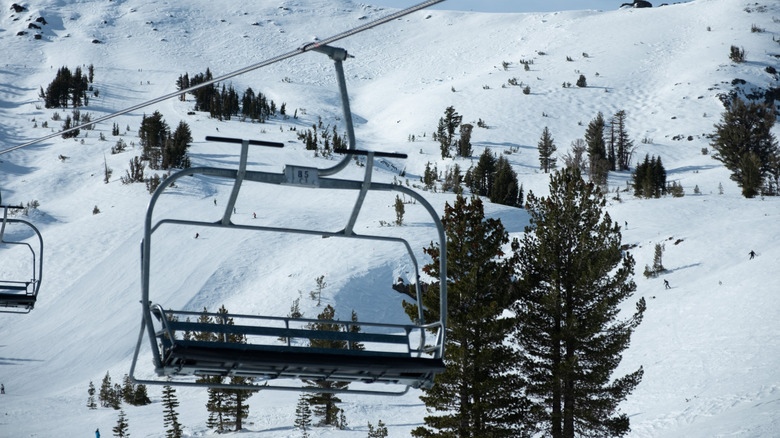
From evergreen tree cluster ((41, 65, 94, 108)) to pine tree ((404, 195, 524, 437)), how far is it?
58675 mm

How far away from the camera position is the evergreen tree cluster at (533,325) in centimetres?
1529

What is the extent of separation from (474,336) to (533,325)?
1.28 metres

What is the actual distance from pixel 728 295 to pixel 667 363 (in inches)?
164

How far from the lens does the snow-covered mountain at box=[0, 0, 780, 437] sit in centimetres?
2470

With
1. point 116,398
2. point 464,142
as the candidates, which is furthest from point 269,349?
point 464,142

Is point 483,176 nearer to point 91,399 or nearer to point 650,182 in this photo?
point 650,182

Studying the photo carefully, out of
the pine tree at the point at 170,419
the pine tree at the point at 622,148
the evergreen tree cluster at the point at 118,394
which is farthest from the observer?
the pine tree at the point at 622,148

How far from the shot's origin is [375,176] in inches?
1982

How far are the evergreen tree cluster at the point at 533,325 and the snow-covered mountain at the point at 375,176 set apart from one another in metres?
3.59

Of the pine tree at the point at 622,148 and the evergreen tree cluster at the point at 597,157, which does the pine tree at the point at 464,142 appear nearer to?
the evergreen tree cluster at the point at 597,157

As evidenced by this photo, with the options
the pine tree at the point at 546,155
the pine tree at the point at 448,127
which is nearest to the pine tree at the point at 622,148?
the pine tree at the point at 546,155

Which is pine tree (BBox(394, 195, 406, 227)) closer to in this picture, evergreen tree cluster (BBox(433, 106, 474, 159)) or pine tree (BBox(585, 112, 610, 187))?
pine tree (BBox(585, 112, 610, 187))

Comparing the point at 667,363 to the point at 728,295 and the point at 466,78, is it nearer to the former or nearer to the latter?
the point at 728,295

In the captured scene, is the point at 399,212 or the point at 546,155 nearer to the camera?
the point at 399,212
